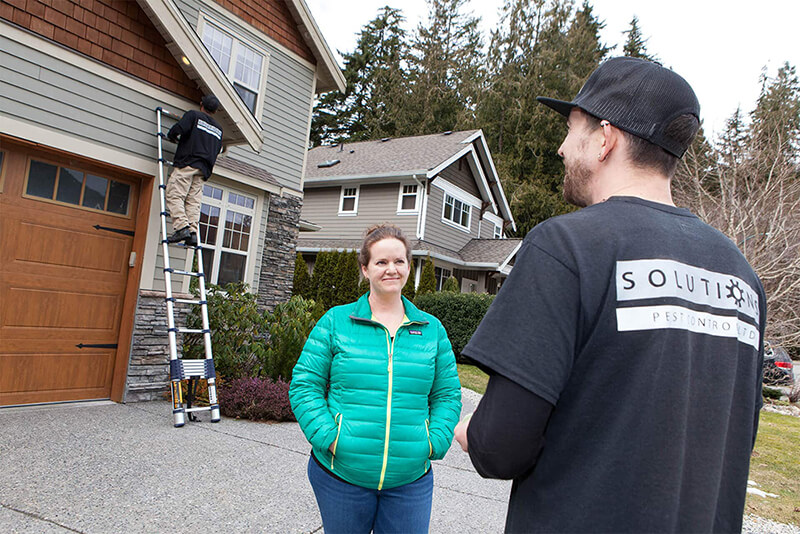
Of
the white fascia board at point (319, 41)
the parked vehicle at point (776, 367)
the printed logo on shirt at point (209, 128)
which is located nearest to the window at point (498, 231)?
the parked vehicle at point (776, 367)

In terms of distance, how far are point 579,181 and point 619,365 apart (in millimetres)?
517

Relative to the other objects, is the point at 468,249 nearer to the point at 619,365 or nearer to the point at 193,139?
the point at 193,139

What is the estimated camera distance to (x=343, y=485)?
7.31 feet

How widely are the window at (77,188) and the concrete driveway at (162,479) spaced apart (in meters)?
2.29

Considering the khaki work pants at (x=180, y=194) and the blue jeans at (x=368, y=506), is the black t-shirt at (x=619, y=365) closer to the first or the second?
the blue jeans at (x=368, y=506)

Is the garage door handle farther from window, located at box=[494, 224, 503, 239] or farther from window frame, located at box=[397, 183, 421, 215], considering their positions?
window, located at box=[494, 224, 503, 239]

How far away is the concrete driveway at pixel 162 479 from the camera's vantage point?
133 inches

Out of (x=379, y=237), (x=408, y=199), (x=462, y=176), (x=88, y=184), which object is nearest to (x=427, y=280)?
(x=408, y=199)

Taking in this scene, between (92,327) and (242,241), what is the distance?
3539 millimetres

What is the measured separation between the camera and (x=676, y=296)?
112 cm

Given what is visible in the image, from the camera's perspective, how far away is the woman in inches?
87.7

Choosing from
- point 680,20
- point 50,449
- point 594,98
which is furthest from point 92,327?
point 680,20

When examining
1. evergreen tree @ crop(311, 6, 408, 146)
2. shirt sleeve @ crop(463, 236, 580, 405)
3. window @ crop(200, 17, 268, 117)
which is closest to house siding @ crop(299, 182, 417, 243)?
window @ crop(200, 17, 268, 117)

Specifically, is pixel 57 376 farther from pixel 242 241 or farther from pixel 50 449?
pixel 242 241
